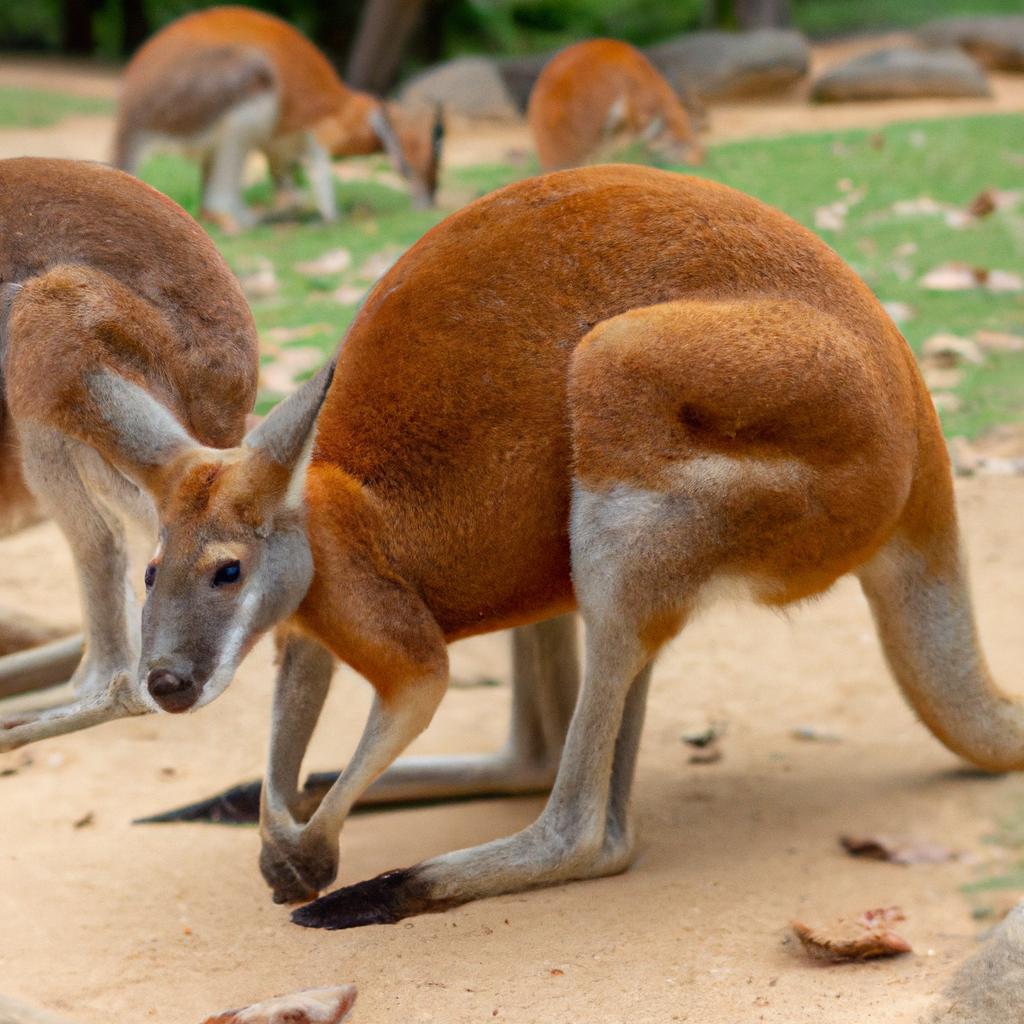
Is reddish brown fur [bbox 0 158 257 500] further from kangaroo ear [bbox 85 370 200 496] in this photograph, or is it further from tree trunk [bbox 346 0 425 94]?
tree trunk [bbox 346 0 425 94]

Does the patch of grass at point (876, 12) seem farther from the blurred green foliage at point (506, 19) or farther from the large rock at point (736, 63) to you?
the large rock at point (736, 63)

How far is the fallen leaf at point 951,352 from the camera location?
6023mm

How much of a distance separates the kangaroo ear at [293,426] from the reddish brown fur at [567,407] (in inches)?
8.5

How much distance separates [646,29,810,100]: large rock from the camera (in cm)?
1318

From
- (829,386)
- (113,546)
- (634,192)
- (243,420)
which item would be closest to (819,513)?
(829,386)

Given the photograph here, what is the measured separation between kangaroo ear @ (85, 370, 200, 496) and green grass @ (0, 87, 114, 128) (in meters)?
10.2

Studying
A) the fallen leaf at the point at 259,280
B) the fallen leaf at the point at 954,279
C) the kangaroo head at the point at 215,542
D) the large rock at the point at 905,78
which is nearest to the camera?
the kangaroo head at the point at 215,542

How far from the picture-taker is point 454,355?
2998 millimetres

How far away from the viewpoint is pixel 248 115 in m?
9.15

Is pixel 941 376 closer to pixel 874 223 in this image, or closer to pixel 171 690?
pixel 874 223

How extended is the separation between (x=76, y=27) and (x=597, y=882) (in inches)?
633

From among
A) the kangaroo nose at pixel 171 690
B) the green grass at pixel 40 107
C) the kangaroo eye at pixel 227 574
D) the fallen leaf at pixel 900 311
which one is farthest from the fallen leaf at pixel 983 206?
the green grass at pixel 40 107

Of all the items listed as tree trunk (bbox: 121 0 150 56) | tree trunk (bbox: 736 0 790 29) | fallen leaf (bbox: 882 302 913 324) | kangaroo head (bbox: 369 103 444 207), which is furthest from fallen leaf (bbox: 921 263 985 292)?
tree trunk (bbox: 121 0 150 56)

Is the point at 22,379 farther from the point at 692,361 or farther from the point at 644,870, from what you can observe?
the point at 644,870
